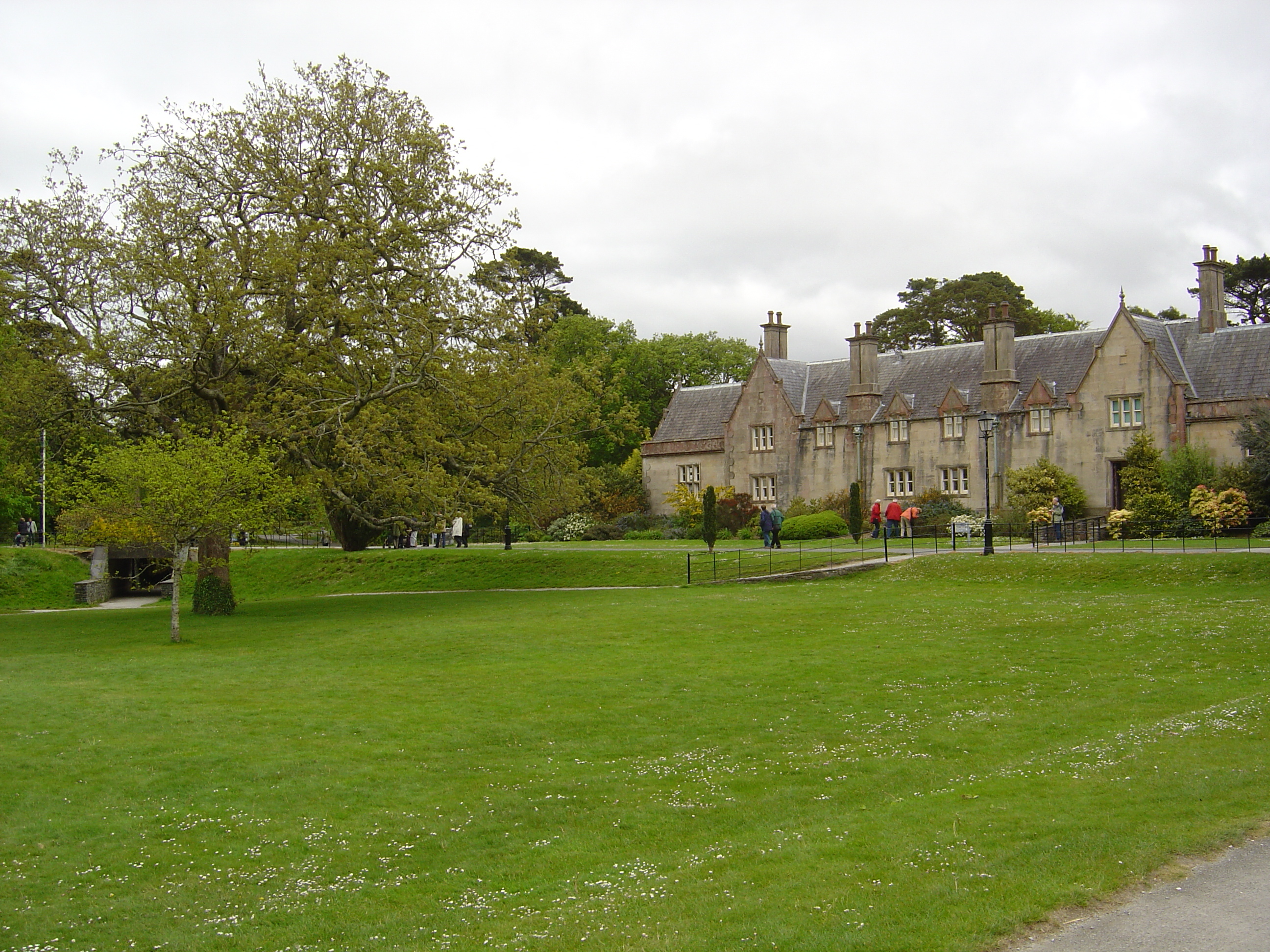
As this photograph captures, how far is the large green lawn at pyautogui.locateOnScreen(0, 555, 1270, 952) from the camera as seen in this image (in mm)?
9156

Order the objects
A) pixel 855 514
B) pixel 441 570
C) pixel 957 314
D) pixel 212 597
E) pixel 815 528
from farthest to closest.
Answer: pixel 957 314
pixel 815 528
pixel 441 570
pixel 855 514
pixel 212 597

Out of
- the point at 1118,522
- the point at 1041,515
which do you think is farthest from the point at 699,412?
the point at 1118,522

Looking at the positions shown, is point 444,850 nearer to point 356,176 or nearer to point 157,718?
point 157,718

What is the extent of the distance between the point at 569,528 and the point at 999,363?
24.2 m

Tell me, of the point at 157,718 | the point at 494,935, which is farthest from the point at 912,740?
the point at 157,718

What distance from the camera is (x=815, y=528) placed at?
53406 mm

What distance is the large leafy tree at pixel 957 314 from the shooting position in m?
80.1

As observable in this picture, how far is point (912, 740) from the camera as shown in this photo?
14930 millimetres

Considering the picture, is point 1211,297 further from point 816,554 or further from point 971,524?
point 816,554

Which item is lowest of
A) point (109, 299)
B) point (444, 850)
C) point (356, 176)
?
point (444, 850)

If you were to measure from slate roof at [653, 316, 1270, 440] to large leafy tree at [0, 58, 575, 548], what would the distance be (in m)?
28.7

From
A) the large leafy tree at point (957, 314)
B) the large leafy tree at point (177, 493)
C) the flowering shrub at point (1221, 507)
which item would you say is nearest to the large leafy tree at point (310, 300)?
the large leafy tree at point (177, 493)

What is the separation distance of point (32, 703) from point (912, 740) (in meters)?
14.1

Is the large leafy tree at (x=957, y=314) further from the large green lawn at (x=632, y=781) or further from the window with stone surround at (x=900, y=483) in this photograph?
the large green lawn at (x=632, y=781)
